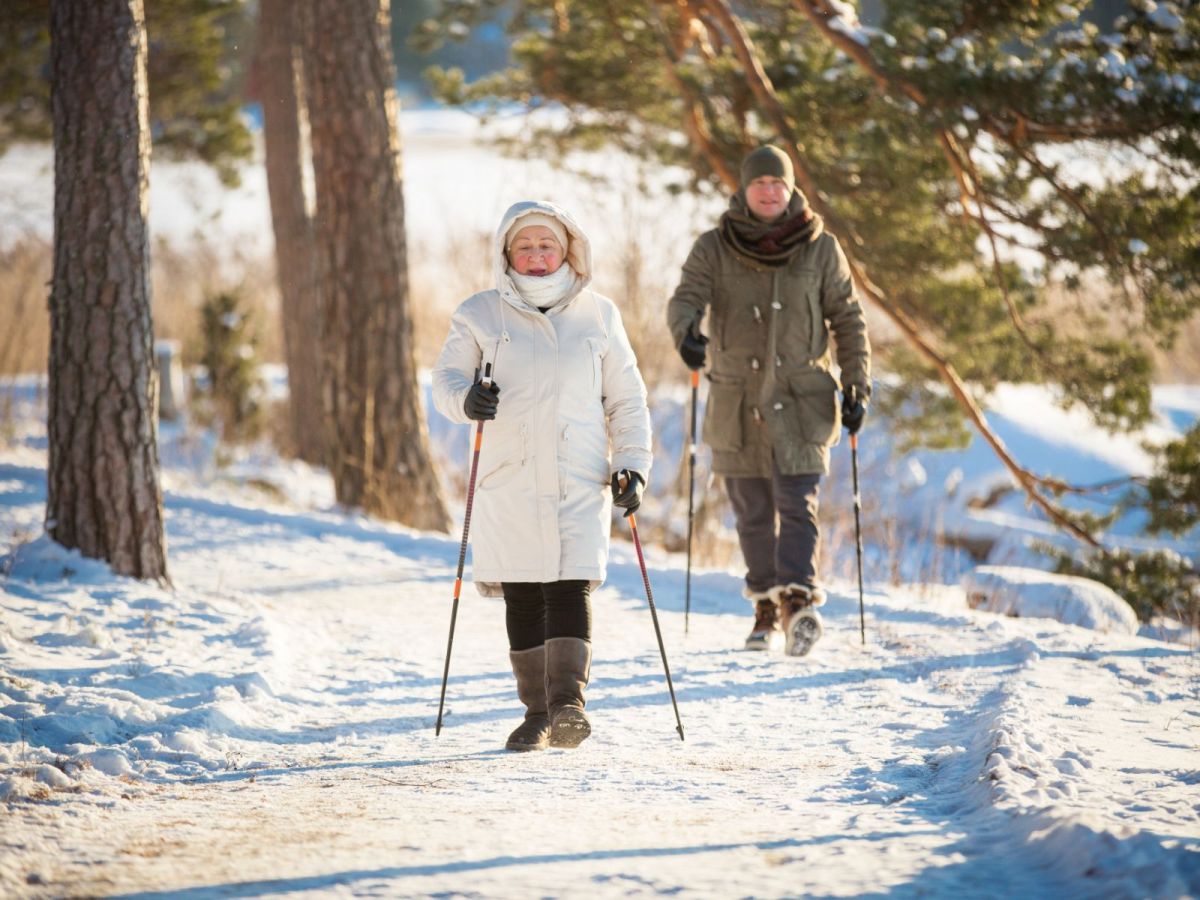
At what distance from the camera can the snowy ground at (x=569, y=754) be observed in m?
3.00

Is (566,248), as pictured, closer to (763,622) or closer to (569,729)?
(569,729)

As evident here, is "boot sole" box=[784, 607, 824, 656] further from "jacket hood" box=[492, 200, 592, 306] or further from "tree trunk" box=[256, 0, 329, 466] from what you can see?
"tree trunk" box=[256, 0, 329, 466]

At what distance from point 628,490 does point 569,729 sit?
0.80m

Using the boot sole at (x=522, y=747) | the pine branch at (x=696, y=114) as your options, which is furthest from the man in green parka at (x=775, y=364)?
the pine branch at (x=696, y=114)

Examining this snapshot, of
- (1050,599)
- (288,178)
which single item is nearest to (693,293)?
(1050,599)

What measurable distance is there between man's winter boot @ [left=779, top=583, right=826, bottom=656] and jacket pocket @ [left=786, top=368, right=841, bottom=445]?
0.67 metres

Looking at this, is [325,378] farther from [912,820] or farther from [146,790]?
[912,820]

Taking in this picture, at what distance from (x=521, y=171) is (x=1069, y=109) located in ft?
22.0

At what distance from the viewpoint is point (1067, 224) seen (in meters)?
8.37

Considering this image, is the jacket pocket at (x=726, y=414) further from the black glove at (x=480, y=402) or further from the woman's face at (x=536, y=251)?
the black glove at (x=480, y=402)

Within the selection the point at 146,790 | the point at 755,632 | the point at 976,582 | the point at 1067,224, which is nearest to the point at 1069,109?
the point at 1067,224

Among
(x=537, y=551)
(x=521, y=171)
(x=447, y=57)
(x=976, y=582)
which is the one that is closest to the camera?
(x=537, y=551)

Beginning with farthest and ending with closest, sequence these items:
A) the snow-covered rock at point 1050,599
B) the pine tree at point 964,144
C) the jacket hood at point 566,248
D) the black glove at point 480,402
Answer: the pine tree at point 964,144
the snow-covered rock at point 1050,599
the jacket hood at point 566,248
the black glove at point 480,402

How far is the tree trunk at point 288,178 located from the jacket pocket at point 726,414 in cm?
691
